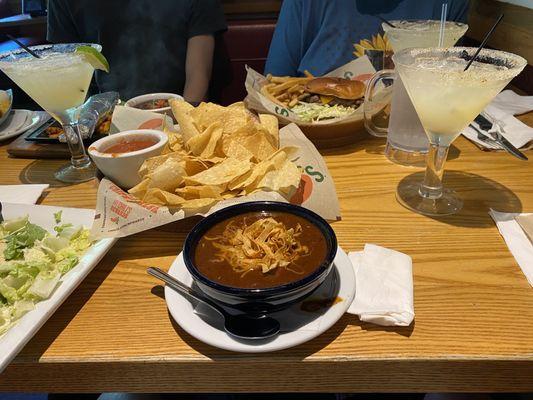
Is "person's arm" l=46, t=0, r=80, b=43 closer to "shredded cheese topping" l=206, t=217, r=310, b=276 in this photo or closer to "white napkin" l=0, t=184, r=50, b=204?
"white napkin" l=0, t=184, r=50, b=204

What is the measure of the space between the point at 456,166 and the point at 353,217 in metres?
0.49

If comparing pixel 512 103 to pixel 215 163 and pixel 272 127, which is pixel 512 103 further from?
pixel 215 163

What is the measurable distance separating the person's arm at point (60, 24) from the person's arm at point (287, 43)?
1.42 m

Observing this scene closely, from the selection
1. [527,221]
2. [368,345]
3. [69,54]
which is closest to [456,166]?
[527,221]

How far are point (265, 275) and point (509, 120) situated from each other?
1328 millimetres

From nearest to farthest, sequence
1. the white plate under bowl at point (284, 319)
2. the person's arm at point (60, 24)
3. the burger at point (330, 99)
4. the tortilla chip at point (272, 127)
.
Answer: the white plate under bowl at point (284, 319) < the tortilla chip at point (272, 127) < the burger at point (330, 99) < the person's arm at point (60, 24)

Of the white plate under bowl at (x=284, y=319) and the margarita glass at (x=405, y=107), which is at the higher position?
the margarita glass at (x=405, y=107)

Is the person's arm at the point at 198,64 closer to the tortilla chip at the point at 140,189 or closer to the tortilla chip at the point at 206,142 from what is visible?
the tortilla chip at the point at 206,142

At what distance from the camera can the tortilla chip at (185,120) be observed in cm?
137

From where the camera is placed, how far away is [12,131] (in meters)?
1.85

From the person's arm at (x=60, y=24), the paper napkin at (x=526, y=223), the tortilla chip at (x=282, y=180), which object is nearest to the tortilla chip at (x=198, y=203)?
the tortilla chip at (x=282, y=180)

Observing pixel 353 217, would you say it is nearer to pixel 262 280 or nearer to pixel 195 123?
pixel 262 280

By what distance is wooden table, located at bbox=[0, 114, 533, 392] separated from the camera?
794 mm

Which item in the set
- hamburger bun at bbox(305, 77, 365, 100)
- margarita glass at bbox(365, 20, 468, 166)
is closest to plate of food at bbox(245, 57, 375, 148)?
hamburger bun at bbox(305, 77, 365, 100)
